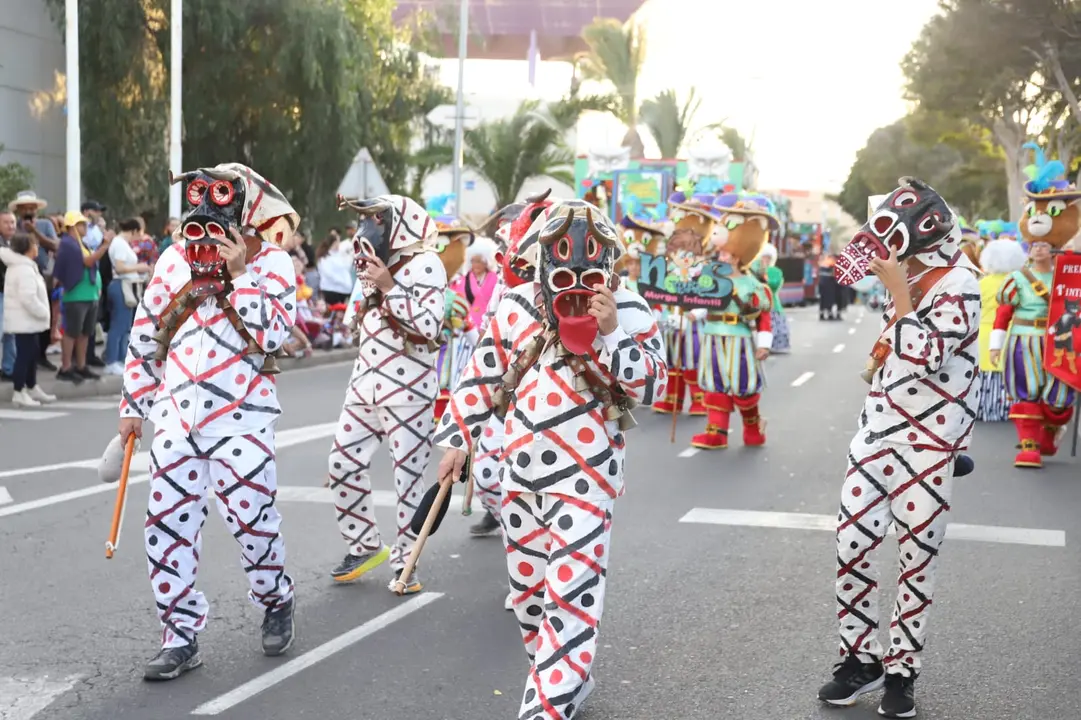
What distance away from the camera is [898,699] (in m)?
5.14

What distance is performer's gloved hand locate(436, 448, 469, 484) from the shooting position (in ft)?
14.6

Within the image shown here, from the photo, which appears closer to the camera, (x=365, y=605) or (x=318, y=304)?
(x=365, y=605)

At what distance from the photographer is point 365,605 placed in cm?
662

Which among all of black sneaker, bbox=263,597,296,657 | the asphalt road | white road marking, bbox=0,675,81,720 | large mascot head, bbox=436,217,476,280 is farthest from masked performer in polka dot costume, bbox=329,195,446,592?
large mascot head, bbox=436,217,476,280

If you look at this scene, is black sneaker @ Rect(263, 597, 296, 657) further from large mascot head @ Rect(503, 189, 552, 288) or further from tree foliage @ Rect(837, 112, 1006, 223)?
tree foliage @ Rect(837, 112, 1006, 223)

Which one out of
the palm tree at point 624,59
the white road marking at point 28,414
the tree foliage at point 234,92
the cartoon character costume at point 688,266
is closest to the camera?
the cartoon character costume at point 688,266

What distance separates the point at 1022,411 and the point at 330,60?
1753 cm

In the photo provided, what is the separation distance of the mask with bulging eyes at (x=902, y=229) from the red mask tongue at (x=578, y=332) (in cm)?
127

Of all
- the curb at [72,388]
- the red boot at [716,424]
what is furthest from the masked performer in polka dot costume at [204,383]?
the curb at [72,388]

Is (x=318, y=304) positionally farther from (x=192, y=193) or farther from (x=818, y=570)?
(x=192, y=193)

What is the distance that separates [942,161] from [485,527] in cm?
6045

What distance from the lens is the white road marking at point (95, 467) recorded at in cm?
887

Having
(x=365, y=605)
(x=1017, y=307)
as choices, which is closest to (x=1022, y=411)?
(x=1017, y=307)

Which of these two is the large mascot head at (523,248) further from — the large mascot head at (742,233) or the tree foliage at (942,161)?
the tree foliage at (942,161)
